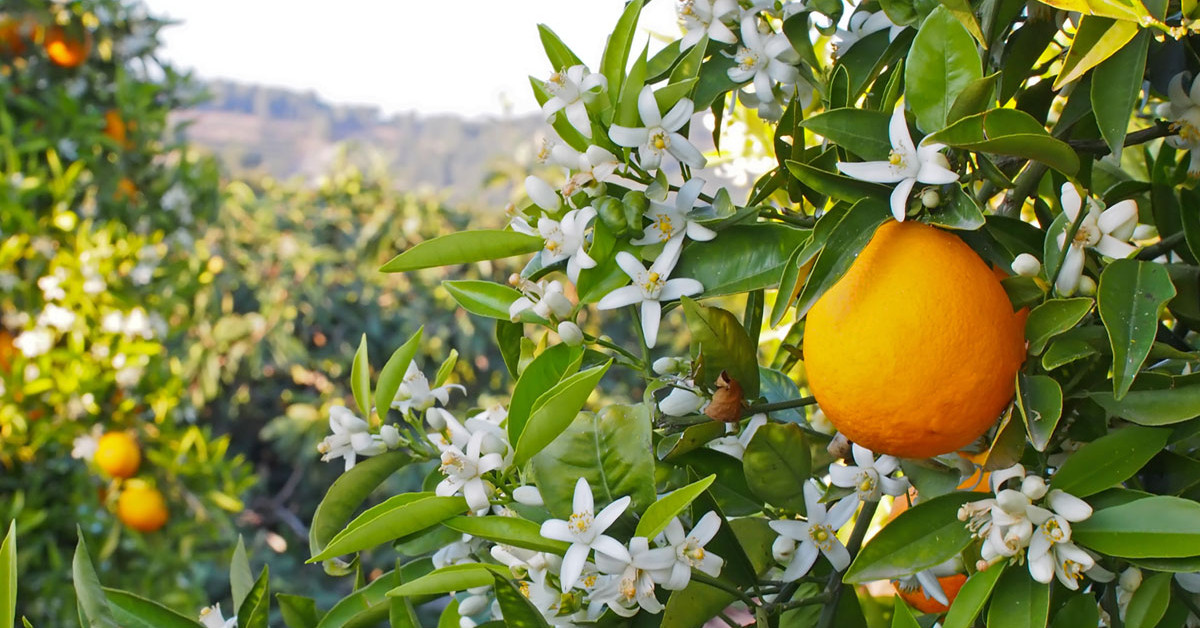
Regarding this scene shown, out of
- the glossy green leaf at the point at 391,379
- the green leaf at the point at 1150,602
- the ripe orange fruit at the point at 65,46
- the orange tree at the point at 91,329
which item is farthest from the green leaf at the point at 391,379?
the ripe orange fruit at the point at 65,46

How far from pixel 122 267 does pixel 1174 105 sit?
4.82 ft

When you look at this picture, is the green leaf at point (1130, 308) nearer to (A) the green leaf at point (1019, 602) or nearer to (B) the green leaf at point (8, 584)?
(A) the green leaf at point (1019, 602)

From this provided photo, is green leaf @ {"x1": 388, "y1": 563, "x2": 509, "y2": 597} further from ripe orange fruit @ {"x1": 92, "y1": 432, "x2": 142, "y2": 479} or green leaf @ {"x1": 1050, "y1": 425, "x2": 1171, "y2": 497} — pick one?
ripe orange fruit @ {"x1": 92, "y1": 432, "x2": 142, "y2": 479}

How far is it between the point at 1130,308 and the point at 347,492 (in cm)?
36

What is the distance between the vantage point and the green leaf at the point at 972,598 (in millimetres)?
359

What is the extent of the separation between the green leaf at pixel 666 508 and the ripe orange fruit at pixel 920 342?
0.07 m

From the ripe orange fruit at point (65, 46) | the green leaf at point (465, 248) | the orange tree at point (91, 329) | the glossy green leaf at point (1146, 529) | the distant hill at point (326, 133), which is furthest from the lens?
the distant hill at point (326, 133)

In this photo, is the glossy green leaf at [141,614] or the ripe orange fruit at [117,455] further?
the ripe orange fruit at [117,455]

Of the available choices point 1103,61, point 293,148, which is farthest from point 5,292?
point 293,148

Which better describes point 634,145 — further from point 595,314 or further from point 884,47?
point 595,314

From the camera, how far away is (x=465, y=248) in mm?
454

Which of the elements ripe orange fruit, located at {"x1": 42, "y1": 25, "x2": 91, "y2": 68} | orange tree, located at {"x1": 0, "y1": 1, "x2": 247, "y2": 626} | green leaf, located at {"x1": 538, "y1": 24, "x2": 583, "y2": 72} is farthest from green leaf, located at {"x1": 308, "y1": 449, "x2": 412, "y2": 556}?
ripe orange fruit, located at {"x1": 42, "y1": 25, "x2": 91, "y2": 68}

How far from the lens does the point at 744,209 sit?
17.1 inches

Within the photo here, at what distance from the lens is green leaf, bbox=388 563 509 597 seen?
0.39 m
